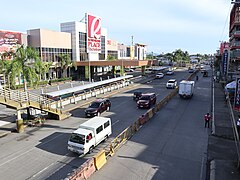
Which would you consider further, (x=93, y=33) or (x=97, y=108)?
(x=93, y=33)

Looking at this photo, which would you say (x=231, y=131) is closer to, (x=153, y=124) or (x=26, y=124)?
(x=153, y=124)

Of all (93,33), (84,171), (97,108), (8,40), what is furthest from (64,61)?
(84,171)

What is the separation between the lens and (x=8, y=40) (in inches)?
1955

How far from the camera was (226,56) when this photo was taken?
46.5 metres

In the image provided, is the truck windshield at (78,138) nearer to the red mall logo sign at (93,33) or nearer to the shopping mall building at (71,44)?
the shopping mall building at (71,44)

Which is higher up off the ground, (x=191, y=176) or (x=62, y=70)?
(x=62, y=70)

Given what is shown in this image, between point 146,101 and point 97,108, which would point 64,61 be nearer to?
point 146,101

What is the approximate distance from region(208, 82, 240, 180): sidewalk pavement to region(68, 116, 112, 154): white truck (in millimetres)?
8009

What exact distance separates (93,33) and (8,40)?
1981 centimetres

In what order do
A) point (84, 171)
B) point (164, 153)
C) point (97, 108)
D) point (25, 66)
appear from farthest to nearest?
point (25, 66) → point (97, 108) → point (164, 153) → point (84, 171)

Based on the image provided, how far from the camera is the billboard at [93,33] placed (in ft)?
185

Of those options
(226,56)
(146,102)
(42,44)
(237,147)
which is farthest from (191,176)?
(42,44)

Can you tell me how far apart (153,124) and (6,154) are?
44.0 feet

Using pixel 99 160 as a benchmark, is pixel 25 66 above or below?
above
